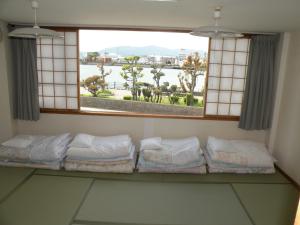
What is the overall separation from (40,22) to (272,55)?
12.1ft

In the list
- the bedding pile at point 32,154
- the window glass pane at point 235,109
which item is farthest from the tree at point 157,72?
the bedding pile at point 32,154

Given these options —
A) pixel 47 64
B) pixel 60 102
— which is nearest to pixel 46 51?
pixel 47 64

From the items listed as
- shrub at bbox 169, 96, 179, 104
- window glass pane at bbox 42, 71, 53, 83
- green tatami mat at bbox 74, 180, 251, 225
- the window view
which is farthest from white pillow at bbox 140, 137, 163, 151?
shrub at bbox 169, 96, 179, 104

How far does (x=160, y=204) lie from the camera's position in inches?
111

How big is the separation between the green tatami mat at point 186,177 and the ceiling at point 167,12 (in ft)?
6.84

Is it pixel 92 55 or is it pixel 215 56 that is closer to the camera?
pixel 215 56

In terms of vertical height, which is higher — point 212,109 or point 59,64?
point 59,64

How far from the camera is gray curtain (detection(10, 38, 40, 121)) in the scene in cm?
404

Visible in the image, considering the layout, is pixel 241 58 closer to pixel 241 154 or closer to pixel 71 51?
pixel 241 154

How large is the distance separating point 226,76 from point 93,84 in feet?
20.5

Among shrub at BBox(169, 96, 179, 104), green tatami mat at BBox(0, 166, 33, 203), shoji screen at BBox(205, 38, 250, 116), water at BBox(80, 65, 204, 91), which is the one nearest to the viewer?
green tatami mat at BBox(0, 166, 33, 203)

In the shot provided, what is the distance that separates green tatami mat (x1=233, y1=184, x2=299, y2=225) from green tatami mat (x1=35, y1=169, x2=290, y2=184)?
138 mm

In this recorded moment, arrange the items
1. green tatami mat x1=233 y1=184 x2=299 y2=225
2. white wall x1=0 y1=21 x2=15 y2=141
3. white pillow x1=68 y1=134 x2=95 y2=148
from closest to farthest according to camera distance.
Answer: green tatami mat x1=233 y1=184 x2=299 y2=225 → white pillow x1=68 y1=134 x2=95 y2=148 → white wall x1=0 y1=21 x2=15 y2=141

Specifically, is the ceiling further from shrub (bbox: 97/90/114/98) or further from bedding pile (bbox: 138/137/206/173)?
shrub (bbox: 97/90/114/98)
